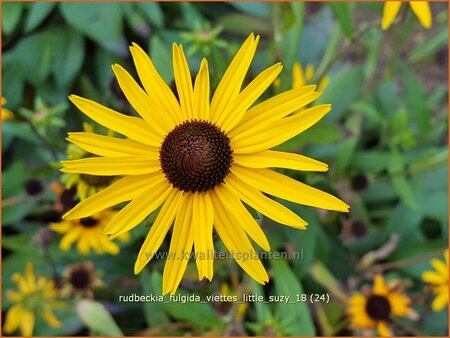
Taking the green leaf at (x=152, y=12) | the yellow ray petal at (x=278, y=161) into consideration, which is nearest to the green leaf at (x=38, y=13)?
the green leaf at (x=152, y=12)

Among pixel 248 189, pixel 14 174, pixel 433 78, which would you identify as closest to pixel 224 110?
pixel 248 189

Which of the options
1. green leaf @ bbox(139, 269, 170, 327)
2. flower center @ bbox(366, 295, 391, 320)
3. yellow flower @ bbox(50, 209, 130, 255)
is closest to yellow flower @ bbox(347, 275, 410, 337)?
flower center @ bbox(366, 295, 391, 320)

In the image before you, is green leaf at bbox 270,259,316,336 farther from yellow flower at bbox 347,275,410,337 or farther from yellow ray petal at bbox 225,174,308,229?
yellow ray petal at bbox 225,174,308,229

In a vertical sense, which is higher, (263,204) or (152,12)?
(152,12)

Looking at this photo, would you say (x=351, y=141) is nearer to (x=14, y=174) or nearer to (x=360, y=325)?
(x=360, y=325)

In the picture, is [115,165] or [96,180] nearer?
[115,165]

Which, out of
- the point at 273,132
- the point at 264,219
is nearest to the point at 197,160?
the point at 273,132

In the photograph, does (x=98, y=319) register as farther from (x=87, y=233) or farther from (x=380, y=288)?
(x=380, y=288)

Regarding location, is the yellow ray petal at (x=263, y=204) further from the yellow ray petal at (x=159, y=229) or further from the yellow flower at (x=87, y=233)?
the yellow flower at (x=87, y=233)
